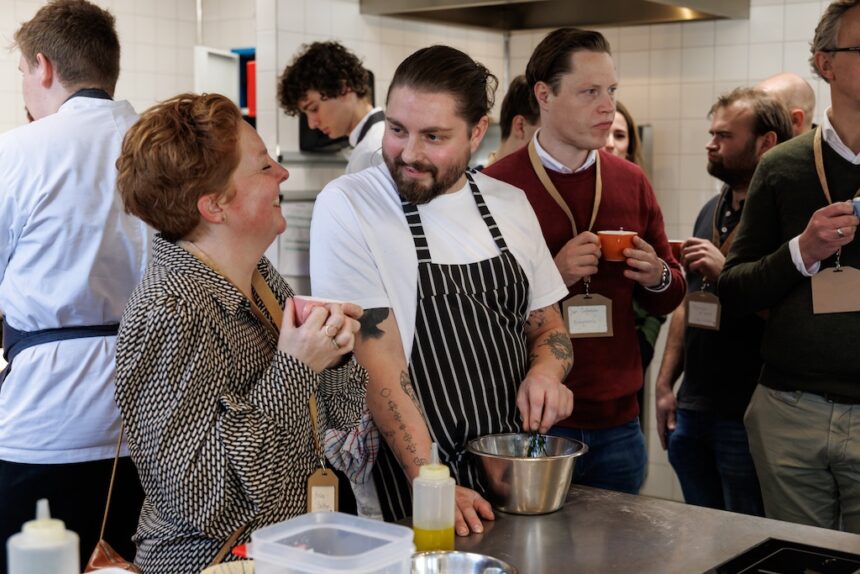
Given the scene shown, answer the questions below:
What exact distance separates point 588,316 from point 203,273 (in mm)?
1320

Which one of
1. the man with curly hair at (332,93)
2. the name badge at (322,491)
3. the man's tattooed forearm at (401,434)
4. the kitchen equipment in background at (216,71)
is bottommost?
the name badge at (322,491)

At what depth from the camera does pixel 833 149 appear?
9.45 feet

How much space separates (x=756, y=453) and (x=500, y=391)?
1.00 m

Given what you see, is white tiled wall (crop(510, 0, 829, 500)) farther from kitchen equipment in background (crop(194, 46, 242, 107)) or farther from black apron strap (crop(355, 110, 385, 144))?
kitchen equipment in background (crop(194, 46, 242, 107))

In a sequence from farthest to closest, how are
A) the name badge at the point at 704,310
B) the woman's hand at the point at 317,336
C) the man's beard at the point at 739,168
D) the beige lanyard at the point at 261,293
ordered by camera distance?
the man's beard at the point at 739,168
the name badge at the point at 704,310
the beige lanyard at the point at 261,293
the woman's hand at the point at 317,336

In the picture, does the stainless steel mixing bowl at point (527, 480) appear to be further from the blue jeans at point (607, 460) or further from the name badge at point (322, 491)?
the blue jeans at point (607, 460)

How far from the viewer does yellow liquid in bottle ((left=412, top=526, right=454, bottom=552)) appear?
1820mm

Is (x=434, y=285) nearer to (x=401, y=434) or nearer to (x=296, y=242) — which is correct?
(x=401, y=434)

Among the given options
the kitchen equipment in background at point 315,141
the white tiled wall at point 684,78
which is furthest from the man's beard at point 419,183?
the white tiled wall at point 684,78

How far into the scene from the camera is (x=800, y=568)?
1.85m

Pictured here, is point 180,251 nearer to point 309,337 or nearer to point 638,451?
point 309,337

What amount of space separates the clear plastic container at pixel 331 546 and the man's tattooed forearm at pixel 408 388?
0.62 metres

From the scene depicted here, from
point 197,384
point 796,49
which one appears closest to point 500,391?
point 197,384

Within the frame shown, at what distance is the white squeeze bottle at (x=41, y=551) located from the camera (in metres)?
1.31
